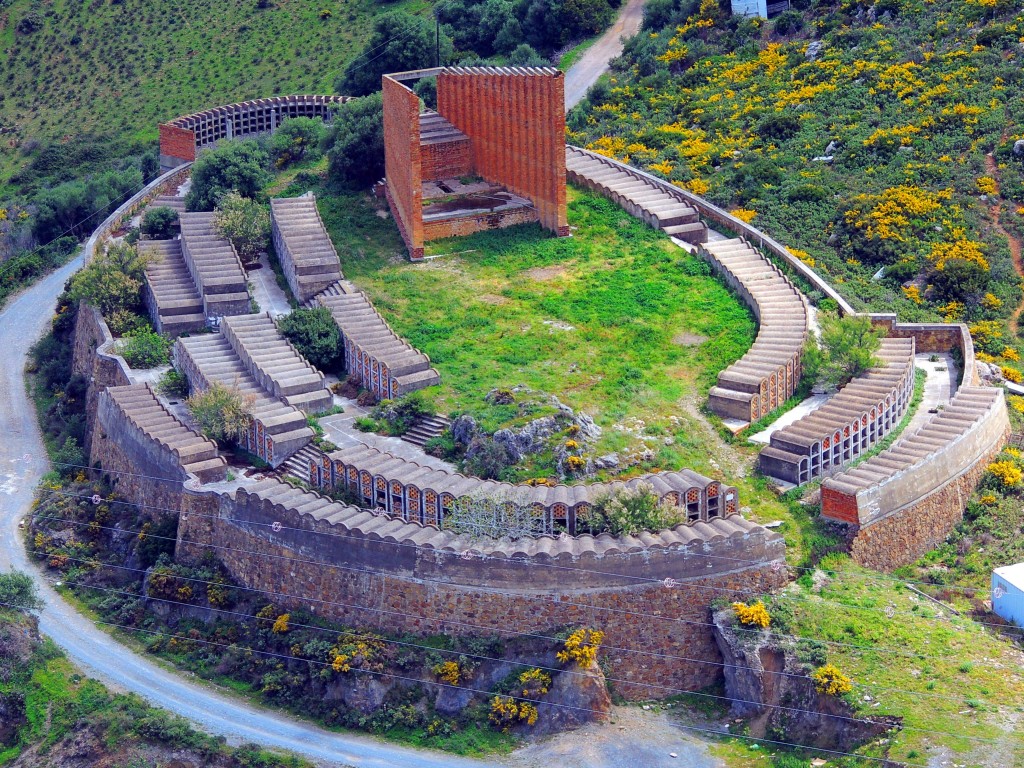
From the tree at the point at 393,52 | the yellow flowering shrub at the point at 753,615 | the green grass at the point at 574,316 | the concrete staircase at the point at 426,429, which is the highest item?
the tree at the point at 393,52

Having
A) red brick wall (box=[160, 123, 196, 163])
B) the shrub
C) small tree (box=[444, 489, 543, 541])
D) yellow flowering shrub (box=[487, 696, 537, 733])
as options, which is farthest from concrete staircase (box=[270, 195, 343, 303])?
yellow flowering shrub (box=[487, 696, 537, 733])

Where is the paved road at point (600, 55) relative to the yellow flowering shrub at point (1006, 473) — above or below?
above

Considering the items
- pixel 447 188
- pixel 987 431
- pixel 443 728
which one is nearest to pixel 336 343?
pixel 447 188

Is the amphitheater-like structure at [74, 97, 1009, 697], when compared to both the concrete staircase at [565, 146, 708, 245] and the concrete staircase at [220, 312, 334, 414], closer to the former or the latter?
the concrete staircase at [220, 312, 334, 414]

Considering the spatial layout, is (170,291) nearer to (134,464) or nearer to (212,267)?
(212,267)

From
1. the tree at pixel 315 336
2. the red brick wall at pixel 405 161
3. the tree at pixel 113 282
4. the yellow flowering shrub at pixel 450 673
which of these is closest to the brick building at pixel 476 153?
the red brick wall at pixel 405 161

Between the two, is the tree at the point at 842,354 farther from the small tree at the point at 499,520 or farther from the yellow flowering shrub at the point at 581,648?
the yellow flowering shrub at the point at 581,648

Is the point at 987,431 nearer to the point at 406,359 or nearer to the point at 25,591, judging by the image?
the point at 406,359

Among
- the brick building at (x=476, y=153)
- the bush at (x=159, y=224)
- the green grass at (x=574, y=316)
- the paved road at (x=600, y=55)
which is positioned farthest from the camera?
the paved road at (x=600, y=55)
